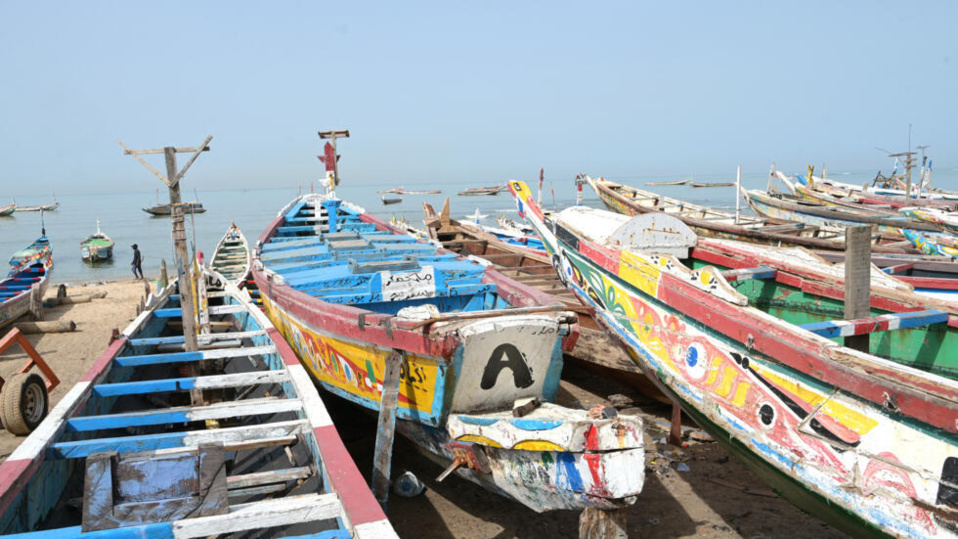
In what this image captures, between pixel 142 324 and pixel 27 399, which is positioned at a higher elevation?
pixel 142 324

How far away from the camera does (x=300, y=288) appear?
675cm

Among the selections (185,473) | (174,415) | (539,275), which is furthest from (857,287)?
(539,275)

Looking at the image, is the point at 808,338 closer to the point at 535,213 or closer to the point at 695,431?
the point at 695,431

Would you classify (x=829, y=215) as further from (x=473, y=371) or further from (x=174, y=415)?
(x=174, y=415)

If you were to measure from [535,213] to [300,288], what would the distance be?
4.76 meters

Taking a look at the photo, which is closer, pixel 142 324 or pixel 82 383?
pixel 82 383

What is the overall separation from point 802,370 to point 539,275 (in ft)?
24.0

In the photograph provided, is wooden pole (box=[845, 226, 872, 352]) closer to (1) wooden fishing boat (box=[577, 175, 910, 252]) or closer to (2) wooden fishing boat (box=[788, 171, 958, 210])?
(1) wooden fishing boat (box=[577, 175, 910, 252])

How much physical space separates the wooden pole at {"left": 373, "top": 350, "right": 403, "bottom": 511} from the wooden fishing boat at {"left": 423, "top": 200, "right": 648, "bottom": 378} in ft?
7.47

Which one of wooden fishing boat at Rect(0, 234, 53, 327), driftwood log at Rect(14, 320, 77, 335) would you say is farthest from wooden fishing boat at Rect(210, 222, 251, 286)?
wooden fishing boat at Rect(0, 234, 53, 327)

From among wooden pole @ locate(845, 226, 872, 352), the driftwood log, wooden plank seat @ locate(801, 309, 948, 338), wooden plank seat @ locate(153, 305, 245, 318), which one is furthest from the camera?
the driftwood log

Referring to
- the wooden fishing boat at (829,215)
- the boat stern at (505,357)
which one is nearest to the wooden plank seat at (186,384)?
the boat stern at (505,357)

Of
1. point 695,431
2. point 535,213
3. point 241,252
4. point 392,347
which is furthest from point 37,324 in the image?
point 695,431

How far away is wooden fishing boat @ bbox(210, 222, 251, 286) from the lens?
14.9 m
